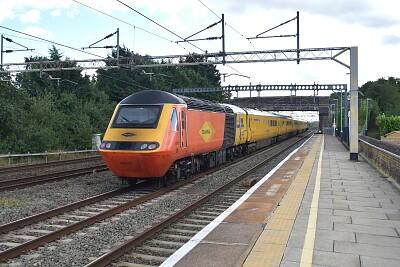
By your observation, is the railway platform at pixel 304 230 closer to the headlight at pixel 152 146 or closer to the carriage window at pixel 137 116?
the headlight at pixel 152 146

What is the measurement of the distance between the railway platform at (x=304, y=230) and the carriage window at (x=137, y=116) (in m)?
3.58

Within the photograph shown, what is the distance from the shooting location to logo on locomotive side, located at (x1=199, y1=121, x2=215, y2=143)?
48.0ft

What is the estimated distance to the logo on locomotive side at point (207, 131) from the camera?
14630 millimetres

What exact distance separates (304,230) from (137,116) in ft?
21.8

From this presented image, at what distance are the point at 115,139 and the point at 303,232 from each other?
661cm

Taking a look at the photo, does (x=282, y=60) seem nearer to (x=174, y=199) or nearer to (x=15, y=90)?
(x=174, y=199)

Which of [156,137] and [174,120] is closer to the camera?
[156,137]

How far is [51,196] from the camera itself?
35.9ft

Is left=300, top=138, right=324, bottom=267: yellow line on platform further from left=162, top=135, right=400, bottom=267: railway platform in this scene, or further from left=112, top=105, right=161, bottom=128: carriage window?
left=112, top=105, right=161, bottom=128: carriage window

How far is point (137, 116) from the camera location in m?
11.8

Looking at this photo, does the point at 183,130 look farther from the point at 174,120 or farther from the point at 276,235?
the point at 276,235

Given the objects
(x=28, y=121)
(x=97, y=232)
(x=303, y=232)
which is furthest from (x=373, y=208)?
(x=28, y=121)

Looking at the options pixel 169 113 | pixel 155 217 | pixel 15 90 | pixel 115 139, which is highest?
pixel 15 90

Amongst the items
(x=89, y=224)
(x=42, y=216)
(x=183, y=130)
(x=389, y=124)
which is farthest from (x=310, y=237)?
(x=389, y=124)
